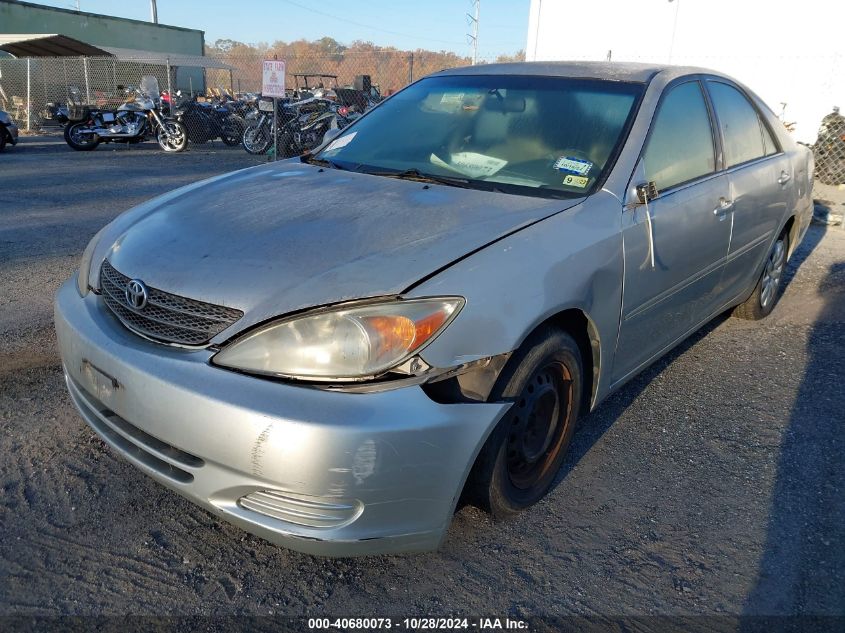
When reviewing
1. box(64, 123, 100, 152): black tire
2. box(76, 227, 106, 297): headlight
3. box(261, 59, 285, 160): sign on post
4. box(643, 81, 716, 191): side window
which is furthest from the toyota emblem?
box(64, 123, 100, 152): black tire

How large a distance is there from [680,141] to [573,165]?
2.43ft

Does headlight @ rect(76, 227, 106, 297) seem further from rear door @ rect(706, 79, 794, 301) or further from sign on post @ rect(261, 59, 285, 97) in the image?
sign on post @ rect(261, 59, 285, 97)

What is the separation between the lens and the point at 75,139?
14469 mm

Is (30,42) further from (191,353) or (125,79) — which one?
(191,353)

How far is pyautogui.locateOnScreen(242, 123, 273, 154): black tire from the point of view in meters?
14.5

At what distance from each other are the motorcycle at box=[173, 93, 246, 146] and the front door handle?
47.9 feet

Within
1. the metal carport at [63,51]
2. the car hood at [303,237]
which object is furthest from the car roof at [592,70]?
the metal carport at [63,51]

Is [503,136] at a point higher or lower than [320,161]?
higher

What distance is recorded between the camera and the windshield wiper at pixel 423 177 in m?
2.89

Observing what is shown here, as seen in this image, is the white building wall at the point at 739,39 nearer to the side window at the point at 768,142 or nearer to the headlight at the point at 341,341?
the side window at the point at 768,142

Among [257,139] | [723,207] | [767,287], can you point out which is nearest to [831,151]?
[767,287]

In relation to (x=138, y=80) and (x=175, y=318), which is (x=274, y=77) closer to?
(x=175, y=318)

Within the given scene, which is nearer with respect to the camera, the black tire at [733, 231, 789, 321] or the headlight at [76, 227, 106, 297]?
the headlight at [76, 227, 106, 297]

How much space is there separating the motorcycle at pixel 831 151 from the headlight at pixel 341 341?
11.8 metres
